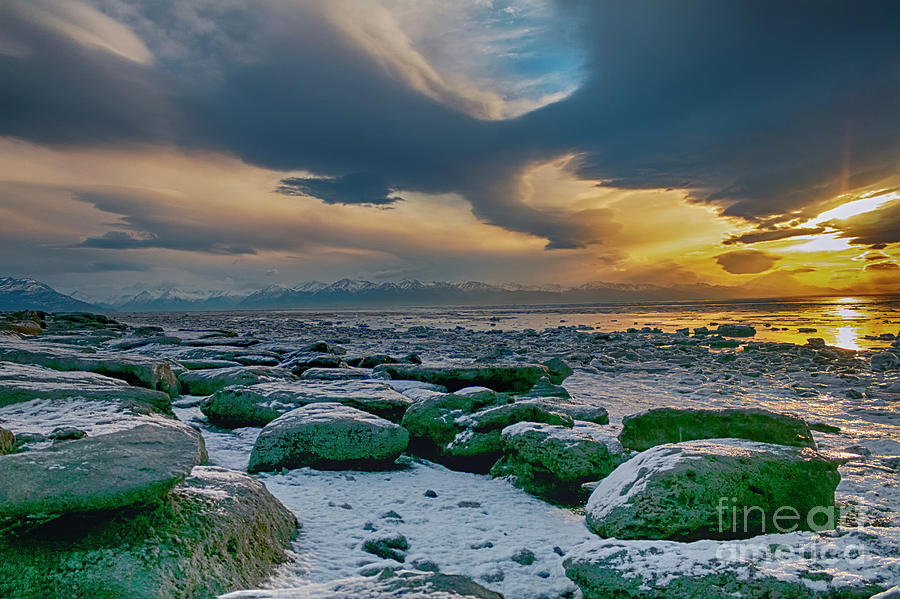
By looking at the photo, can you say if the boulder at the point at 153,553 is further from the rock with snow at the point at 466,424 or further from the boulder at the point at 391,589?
the rock with snow at the point at 466,424

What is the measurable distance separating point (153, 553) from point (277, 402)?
6.17 metres

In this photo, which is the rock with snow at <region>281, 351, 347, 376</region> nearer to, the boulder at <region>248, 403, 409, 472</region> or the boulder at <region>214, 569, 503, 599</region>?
the boulder at <region>248, 403, 409, 472</region>

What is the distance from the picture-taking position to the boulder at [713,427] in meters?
7.00

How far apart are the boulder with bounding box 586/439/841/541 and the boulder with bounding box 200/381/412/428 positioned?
17.2ft

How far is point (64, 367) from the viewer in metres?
11.0

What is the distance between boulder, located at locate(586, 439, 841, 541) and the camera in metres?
4.57

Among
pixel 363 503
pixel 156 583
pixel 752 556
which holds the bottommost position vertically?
pixel 363 503

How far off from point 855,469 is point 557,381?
773 cm

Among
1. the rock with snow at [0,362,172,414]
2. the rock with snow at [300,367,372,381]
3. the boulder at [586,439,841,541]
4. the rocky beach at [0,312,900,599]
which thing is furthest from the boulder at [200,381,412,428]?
the boulder at [586,439,841,541]

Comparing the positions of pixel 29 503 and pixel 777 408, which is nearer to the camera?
pixel 29 503

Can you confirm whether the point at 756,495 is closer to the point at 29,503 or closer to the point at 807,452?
the point at 807,452

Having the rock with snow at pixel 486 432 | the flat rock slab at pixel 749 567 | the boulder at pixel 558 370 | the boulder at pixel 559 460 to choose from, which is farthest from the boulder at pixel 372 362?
the flat rock slab at pixel 749 567

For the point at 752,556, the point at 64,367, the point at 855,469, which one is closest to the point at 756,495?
the point at 752,556

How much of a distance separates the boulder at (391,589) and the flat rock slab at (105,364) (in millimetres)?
10097
